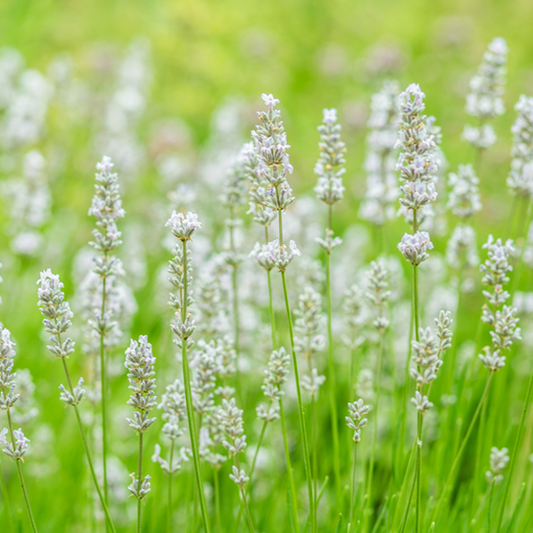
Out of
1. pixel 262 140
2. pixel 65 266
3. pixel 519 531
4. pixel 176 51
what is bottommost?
pixel 519 531

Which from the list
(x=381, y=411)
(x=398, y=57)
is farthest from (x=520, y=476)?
(x=398, y=57)

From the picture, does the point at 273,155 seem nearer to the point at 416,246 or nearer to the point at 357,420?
the point at 416,246

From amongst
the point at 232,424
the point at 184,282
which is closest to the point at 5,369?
the point at 184,282

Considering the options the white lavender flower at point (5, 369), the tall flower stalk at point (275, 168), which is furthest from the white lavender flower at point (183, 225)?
the white lavender flower at point (5, 369)

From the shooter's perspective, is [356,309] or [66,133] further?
[66,133]

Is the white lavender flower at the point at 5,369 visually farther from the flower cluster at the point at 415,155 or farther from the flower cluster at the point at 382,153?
the flower cluster at the point at 382,153

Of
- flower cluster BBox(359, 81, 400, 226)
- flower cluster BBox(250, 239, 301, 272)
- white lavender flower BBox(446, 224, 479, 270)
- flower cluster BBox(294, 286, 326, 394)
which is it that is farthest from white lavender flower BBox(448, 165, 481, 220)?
flower cluster BBox(250, 239, 301, 272)

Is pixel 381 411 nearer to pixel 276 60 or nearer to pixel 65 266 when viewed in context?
pixel 65 266
